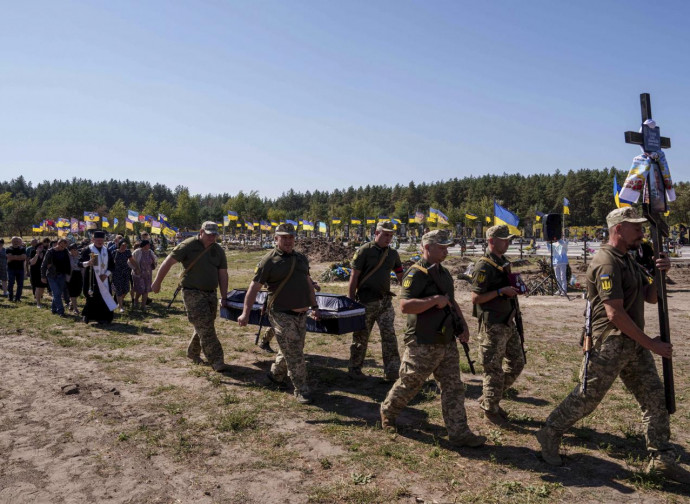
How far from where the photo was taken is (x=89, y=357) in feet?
26.9

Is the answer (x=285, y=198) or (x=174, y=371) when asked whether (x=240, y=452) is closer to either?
(x=174, y=371)

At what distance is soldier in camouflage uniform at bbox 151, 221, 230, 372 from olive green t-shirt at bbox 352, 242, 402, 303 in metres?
2.08

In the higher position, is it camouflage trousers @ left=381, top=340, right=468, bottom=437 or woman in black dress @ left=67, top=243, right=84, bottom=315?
woman in black dress @ left=67, top=243, right=84, bottom=315

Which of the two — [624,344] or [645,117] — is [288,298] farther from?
[645,117]

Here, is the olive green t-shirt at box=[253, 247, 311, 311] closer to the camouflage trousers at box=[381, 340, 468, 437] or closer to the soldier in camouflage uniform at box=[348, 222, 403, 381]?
the soldier in camouflage uniform at box=[348, 222, 403, 381]

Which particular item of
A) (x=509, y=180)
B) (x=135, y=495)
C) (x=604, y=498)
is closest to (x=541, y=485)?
(x=604, y=498)

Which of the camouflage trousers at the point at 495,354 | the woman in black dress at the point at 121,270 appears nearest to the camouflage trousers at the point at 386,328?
the camouflage trousers at the point at 495,354

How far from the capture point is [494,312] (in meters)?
5.25

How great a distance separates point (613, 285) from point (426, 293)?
1.63 m

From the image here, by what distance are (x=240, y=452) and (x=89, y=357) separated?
4814 millimetres

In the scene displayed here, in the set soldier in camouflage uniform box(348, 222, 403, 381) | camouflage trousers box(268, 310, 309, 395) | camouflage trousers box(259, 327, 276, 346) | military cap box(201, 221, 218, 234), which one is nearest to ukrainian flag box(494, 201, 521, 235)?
camouflage trousers box(259, 327, 276, 346)

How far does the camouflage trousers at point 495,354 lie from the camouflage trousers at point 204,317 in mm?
3993

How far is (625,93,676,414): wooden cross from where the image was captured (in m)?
4.33

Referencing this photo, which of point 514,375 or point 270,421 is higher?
point 514,375
